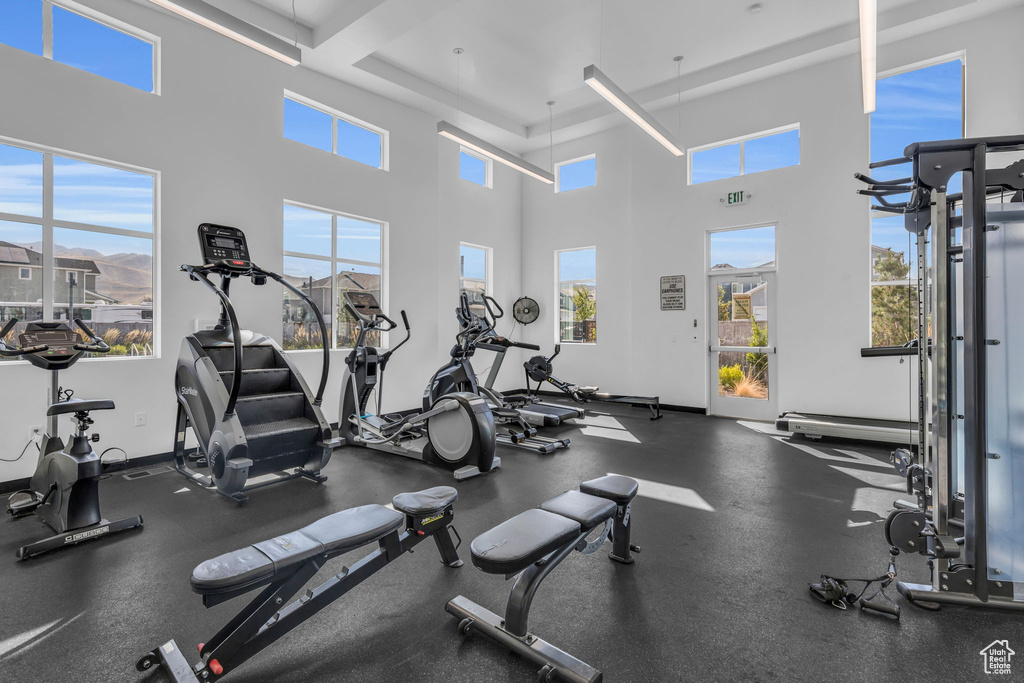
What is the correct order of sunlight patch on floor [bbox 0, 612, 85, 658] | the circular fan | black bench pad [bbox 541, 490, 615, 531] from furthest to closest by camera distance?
the circular fan → black bench pad [bbox 541, 490, 615, 531] → sunlight patch on floor [bbox 0, 612, 85, 658]

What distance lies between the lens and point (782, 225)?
21.4 feet

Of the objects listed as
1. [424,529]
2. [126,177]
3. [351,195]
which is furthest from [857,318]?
[126,177]

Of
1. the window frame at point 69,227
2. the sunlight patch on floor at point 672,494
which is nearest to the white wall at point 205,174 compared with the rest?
the window frame at point 69,227

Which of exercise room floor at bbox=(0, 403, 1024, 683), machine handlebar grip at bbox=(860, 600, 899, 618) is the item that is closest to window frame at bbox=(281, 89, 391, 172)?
exercise room floor at bbox=(0, 403, 1024, 683)

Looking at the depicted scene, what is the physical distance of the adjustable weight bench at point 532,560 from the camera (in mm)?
1731

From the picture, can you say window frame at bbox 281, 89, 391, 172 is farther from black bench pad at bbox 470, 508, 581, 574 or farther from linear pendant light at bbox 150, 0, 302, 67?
black bench pad at bbox 470, 508, 581, 574

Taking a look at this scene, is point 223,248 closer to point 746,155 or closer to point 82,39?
point 82,39

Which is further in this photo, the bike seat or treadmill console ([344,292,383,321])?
treadmill console ([344,292,383,321])

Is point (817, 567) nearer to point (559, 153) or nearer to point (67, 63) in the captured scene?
point (67, 63)

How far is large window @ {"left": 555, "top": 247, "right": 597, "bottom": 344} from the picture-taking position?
845 cm

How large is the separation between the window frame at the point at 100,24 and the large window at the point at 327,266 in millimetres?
1706

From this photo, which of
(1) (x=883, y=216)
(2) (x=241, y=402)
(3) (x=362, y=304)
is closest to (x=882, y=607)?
(2) (x=241, y=402)

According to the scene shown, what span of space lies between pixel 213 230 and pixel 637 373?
604 centimetres

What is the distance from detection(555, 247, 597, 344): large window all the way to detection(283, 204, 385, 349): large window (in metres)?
3.41
